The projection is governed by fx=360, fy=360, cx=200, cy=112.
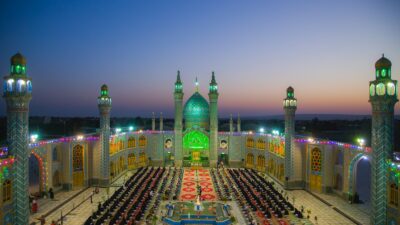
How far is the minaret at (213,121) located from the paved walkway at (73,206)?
16.5 meters

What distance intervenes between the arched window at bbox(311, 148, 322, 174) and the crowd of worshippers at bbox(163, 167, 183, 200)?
43.7 feet

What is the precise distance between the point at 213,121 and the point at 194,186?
13.9 meters

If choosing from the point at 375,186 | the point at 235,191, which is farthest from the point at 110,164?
the point at 375,186

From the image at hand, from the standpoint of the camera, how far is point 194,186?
123 feet

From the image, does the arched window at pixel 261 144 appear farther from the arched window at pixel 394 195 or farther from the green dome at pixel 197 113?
the arched window at pixel 394 195

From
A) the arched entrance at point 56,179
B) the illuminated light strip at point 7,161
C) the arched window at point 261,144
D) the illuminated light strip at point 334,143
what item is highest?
the illuminated light strip at point 334,143

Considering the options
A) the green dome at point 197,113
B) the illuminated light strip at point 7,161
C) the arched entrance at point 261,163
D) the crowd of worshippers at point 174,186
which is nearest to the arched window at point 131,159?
the crowd of worshippers at point 174,186

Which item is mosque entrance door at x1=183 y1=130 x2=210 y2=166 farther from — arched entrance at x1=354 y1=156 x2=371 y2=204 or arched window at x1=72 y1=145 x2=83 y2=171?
arched entrance at x1=354 y1=156 x2=371 y2=204

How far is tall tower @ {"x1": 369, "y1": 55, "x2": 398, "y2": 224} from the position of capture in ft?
71.1

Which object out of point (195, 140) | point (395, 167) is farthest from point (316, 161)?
point (195, 140)

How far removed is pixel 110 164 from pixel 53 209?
12.3m

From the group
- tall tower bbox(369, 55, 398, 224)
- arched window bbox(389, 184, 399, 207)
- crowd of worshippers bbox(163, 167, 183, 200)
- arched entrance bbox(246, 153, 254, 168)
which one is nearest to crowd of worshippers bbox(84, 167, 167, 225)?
crowd of worshippers bbox(163, 167, 183, 200)

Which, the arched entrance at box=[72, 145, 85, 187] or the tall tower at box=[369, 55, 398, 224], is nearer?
the tall tower at box=[369, 55, 398, 224]

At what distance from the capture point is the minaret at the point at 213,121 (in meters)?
48.8
